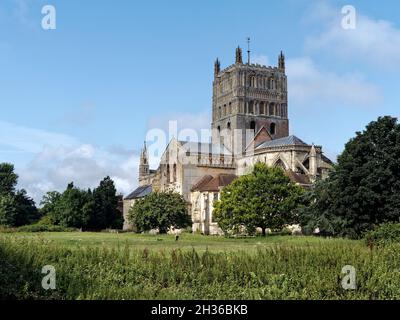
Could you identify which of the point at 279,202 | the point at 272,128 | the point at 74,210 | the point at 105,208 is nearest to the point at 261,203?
the point at 279,202

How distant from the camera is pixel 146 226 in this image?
66188mm

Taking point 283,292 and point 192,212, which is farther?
point 192,212

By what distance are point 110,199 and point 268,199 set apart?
39.3m

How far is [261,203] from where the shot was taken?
56188 millimetres

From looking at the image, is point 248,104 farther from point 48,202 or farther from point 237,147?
point 48,202

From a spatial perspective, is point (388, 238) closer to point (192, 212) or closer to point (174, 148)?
point (192, 212)

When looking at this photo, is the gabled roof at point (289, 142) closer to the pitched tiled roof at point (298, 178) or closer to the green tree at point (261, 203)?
the pitched tiled roof at point (298, 178)

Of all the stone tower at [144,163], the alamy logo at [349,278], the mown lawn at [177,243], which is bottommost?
the alamy logo at [349,278]

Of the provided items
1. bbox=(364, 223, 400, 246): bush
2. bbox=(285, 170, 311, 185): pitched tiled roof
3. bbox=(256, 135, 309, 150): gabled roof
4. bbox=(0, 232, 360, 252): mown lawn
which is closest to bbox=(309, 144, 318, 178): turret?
bbox=(285, 170, 311, 185): pitched tiled roof

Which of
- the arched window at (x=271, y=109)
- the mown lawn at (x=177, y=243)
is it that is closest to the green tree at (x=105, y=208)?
the arched window at (x=271, y=109)

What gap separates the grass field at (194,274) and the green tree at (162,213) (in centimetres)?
4318

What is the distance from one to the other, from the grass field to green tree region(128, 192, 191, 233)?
43185 mm

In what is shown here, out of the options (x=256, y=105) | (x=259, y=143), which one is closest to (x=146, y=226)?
(x=259, y=143)

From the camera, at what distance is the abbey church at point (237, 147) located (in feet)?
251
